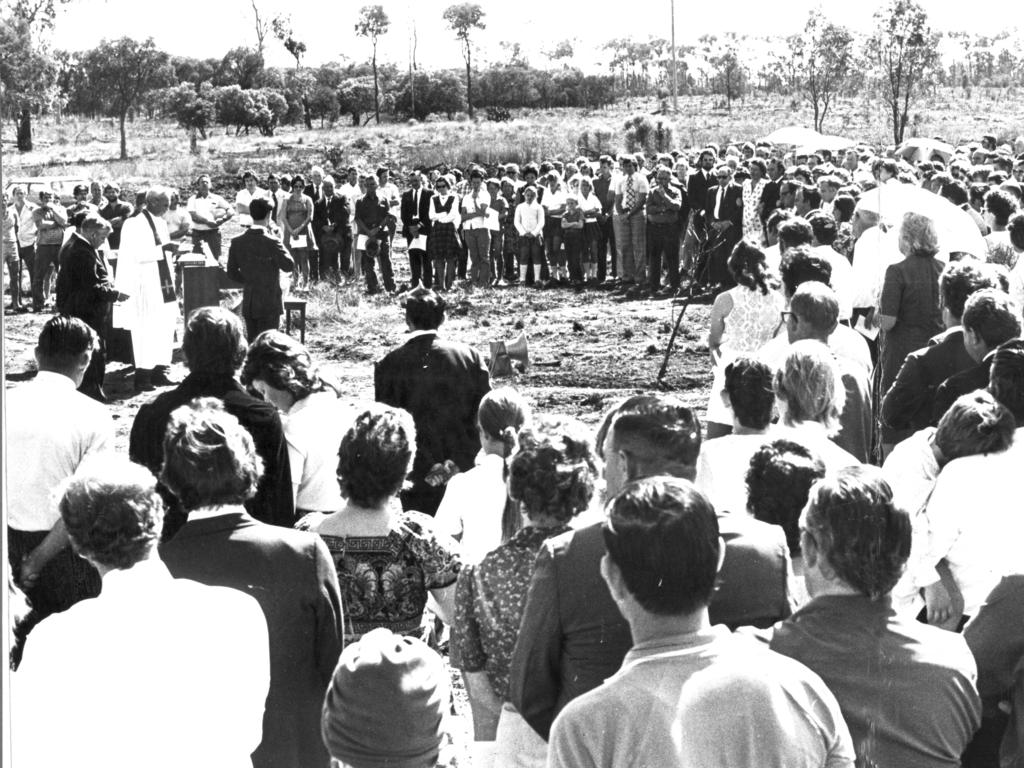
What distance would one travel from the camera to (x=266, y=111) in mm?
37562

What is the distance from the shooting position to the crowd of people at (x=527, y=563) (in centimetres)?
234

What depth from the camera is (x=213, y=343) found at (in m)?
4.42

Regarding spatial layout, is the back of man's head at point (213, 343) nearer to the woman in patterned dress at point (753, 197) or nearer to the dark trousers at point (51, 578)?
the dark trousers at point (51, 578)

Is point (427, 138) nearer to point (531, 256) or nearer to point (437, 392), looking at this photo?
point (531, 256)

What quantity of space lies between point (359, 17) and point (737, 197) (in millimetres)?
20682

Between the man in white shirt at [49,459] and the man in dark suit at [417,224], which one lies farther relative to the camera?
the man in dark suit at [417,224]

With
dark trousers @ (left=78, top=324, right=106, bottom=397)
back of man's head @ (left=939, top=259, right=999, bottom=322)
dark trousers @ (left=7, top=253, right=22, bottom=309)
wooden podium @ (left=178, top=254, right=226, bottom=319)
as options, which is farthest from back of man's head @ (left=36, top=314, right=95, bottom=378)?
dark trousers @ (left=7, top=253, right=22, bottom=309)

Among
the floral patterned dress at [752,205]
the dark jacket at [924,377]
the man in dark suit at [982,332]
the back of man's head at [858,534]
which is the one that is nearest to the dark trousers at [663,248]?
the floral patterned dress at [752,205]

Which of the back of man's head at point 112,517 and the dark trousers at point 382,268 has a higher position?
the back of man's head at point 112,517

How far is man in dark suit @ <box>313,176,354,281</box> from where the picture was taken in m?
17.2

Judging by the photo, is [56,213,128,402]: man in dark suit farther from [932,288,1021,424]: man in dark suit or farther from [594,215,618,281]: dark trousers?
[594,215,618,281]: dark trousers

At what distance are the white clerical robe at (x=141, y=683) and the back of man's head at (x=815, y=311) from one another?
3148mm

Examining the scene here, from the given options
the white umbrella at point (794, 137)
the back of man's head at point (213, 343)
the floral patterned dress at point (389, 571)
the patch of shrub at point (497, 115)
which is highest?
the patch of shrub at point (497, 115)

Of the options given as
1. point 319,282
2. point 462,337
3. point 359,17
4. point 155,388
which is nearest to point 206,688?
point 155,388
